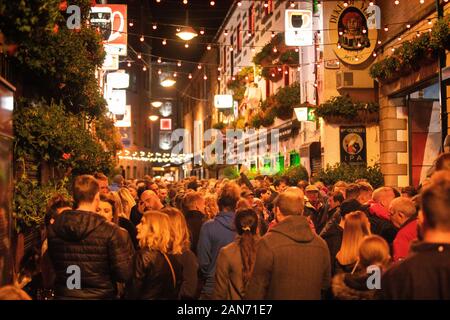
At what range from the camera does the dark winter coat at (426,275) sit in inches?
140

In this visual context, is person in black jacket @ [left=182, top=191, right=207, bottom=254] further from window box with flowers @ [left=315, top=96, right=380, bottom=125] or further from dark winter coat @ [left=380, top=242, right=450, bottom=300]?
window box with flowers @ [left=315, top=96, right=380, bottom=125]

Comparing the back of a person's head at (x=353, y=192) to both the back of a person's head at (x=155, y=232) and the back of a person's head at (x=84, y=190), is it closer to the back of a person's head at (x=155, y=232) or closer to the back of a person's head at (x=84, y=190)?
the back of a person's head at (x=155, y=232)

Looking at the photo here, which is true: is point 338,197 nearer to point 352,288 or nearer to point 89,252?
point 352,288

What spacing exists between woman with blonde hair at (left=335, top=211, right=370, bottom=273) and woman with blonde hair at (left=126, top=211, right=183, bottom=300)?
165 cm

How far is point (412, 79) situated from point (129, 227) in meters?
10.9

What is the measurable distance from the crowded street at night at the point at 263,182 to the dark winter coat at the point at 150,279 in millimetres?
12

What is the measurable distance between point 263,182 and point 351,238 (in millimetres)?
11007

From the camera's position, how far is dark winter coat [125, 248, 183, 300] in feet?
18.3

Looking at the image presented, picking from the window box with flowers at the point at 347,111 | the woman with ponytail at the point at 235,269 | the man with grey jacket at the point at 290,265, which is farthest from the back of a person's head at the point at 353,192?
the window box with flowers at the point at 347,111

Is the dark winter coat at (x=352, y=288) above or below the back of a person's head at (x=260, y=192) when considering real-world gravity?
below

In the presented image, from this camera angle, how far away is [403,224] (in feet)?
21.4

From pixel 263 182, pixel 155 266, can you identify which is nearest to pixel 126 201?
pixel 155 266

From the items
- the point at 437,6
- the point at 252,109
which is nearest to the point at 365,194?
the point at 437,6

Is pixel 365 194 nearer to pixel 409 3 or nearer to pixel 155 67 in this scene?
pixel 409 3
